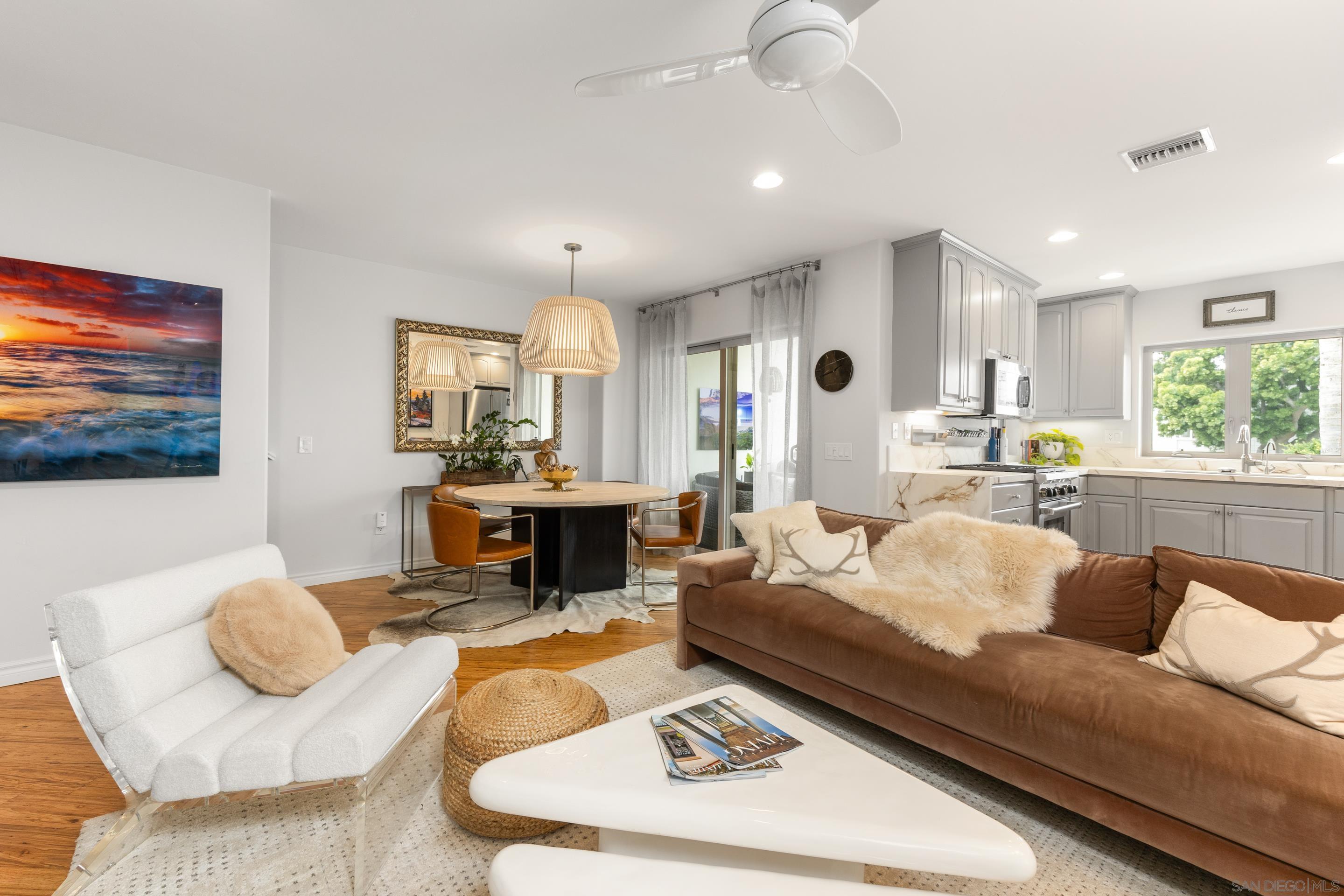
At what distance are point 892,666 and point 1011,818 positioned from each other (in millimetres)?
513

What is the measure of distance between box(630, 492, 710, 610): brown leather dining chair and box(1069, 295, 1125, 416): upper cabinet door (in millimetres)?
3984

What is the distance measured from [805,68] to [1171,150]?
242 cm

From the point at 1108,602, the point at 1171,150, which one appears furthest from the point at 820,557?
the point at 1171,150

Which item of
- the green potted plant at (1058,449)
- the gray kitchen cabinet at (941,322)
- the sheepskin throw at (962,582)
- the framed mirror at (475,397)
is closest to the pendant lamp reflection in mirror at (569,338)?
the framed mirror at (475,397)

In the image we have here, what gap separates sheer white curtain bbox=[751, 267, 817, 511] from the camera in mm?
4539

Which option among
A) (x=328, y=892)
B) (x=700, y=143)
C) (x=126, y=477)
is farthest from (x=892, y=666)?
(x=126, y=477)

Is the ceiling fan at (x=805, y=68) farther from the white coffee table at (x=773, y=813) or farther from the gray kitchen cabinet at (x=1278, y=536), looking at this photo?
the gray kitchen cabinet at (x=1278, y=536)

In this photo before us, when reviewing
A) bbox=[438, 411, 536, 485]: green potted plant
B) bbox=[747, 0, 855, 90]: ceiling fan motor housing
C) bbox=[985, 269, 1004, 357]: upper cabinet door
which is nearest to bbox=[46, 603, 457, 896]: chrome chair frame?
bbox=[747, 0, 855, 90]: ceiling fan motor housing

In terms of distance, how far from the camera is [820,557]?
2666 mm

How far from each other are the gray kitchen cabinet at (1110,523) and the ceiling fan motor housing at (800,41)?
4.55 meters

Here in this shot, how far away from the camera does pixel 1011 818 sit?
5.72 ft

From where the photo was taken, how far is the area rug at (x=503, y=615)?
10.6ft

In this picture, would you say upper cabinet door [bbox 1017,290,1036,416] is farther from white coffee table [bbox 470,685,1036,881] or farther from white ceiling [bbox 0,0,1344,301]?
white coffee table [bbox 470,685,1036,881]

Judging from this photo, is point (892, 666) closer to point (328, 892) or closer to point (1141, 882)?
point (1141, 882)
